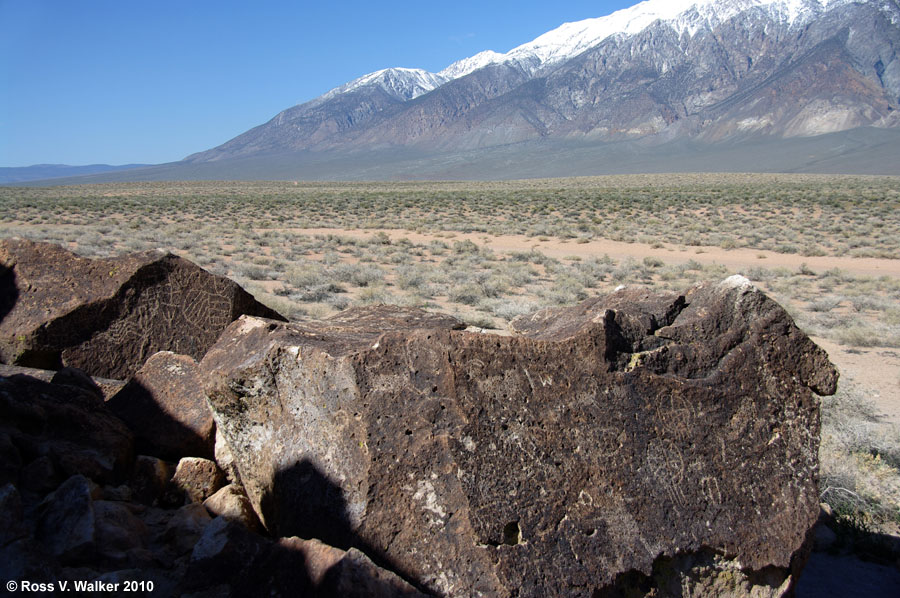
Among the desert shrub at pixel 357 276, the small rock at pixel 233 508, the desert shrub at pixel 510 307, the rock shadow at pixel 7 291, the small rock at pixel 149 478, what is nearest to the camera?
the small rock at pixel 233 508

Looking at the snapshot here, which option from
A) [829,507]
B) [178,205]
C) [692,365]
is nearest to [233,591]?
[692,365]

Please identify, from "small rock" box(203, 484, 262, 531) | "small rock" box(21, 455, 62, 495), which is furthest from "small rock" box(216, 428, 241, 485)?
"small rock" box(21, 455, 62, 495)

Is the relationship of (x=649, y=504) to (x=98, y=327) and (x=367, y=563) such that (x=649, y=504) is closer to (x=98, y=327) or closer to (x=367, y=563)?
(x=367, y=563)

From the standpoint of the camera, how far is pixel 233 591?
2.54 metres

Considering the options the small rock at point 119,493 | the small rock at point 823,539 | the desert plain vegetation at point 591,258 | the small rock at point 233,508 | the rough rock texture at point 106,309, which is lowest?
the desert plain vegetation at point 591,258

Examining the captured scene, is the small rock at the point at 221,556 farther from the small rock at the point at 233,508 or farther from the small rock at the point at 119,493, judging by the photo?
the small rock at the point at 119,493

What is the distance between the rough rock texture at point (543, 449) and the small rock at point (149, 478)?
510mm

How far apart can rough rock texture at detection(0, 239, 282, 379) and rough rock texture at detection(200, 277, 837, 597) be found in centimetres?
160

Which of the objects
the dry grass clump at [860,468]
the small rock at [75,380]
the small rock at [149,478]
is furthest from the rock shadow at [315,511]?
the dry grass clump at [860,468]

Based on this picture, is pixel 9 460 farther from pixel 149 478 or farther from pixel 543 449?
pixel 543 449

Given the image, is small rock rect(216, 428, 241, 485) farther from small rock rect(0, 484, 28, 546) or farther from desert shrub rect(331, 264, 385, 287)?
desert shrub rect(331, 264, 385, 287)

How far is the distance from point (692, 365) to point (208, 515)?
2.62 meters

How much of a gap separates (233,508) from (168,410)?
1026 mm

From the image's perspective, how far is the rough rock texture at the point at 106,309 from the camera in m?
4.75
